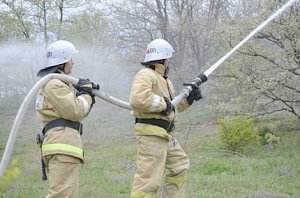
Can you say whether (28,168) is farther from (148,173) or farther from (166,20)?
(166,20)

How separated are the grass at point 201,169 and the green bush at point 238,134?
0.21 m

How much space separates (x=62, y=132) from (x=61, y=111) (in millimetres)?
195

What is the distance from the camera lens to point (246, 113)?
12.8m

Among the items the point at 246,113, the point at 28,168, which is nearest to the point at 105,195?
the point at 28,168

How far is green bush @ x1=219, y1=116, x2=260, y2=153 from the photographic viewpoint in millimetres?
11602

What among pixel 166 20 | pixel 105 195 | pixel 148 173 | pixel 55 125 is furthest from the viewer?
pixel 166 20

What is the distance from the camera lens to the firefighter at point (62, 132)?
428cm

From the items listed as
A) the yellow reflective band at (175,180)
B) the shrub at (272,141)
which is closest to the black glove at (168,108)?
the yellow reflective band at (175,180)

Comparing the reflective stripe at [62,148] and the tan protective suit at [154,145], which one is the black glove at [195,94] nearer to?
the tan protective suit at [154,145]

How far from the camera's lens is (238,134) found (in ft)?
38.0

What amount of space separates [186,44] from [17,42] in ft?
33.5

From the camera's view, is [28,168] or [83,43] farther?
[83,43]

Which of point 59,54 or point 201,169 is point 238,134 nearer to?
point 201,169

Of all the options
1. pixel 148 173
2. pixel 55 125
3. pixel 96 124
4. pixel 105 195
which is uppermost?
pixel 55 125
